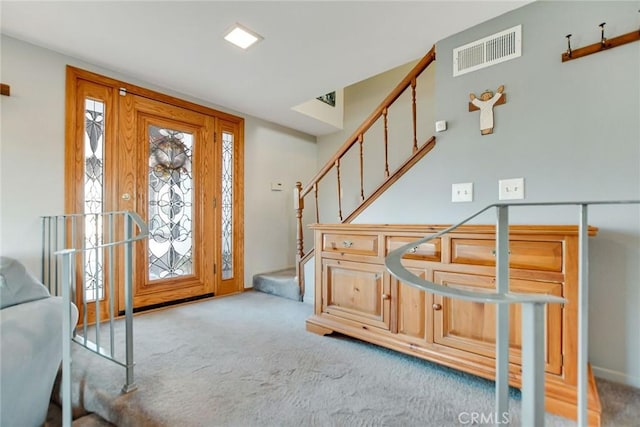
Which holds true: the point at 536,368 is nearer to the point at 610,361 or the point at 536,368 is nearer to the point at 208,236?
the point at 610,361

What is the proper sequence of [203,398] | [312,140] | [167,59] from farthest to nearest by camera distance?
[312,140], [167,59], [203,398]

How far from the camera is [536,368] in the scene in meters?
0.53

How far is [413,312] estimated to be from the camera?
5.77 ft

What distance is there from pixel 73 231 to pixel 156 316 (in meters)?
1.00

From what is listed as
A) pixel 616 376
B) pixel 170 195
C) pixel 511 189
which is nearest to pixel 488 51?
pixel 511 189

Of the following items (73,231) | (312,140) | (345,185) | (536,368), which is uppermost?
(312,140)

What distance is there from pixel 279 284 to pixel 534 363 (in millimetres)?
2998

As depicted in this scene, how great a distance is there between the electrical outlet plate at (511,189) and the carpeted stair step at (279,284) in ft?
7.01

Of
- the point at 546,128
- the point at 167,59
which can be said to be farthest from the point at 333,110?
the point at 546,128

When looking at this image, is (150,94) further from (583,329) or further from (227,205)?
(583,329)

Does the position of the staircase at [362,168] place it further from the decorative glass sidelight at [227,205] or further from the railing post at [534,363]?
the railing post at [534,363]

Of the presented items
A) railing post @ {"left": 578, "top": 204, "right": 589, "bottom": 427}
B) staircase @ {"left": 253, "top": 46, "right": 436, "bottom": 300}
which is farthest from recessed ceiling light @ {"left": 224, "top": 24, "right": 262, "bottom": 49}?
railing post @ {"left": 578, "top": 204, "right": 589, "bottom": 427}

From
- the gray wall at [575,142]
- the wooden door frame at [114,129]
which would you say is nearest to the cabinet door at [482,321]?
the gray wall at [575,142]

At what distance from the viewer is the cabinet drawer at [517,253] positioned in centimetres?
135
